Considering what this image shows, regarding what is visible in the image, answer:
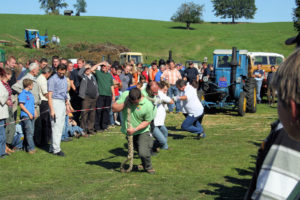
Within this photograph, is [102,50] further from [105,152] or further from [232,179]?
[232,179]

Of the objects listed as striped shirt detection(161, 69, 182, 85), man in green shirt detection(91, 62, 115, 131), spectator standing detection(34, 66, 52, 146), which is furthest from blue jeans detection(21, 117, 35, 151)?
striped shirt detection(161, 69, 182, 85)

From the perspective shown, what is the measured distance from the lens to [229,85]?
15367 millimetres

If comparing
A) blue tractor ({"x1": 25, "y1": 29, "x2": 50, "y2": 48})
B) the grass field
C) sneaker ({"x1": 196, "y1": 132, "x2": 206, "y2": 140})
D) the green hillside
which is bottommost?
the grass field

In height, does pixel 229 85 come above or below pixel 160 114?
above

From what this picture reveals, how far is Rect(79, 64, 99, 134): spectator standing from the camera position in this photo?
11.1 m

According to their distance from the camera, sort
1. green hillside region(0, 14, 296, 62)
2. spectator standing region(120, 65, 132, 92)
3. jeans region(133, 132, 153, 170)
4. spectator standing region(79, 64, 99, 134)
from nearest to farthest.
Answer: jeans region(133, 132, 153, 170), spectator standing region(79, 64, 99, 134), spectator standing region(120, 65, 132, 92), green hillside region(0, 14, 296, 62)

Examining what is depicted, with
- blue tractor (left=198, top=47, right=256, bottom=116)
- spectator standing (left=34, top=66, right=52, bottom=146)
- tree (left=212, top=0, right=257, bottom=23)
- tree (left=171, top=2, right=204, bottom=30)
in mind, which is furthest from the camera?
tree (left=212, top=0, right=257, bottom=23)

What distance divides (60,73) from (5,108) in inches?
53.2

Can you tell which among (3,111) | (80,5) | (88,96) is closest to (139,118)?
(3,111)

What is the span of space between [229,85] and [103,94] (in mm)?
5509

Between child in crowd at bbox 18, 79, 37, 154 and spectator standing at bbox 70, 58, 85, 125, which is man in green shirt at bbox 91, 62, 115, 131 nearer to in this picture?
spectator standing at bbox 70, 58, 85, 125

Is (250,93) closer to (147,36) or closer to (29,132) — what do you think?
(29,132)

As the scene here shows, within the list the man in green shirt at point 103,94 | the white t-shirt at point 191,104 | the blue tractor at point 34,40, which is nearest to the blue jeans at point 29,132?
the man in green shirt at point 103,94

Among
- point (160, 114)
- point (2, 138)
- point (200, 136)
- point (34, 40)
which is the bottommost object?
point (200, 136)
